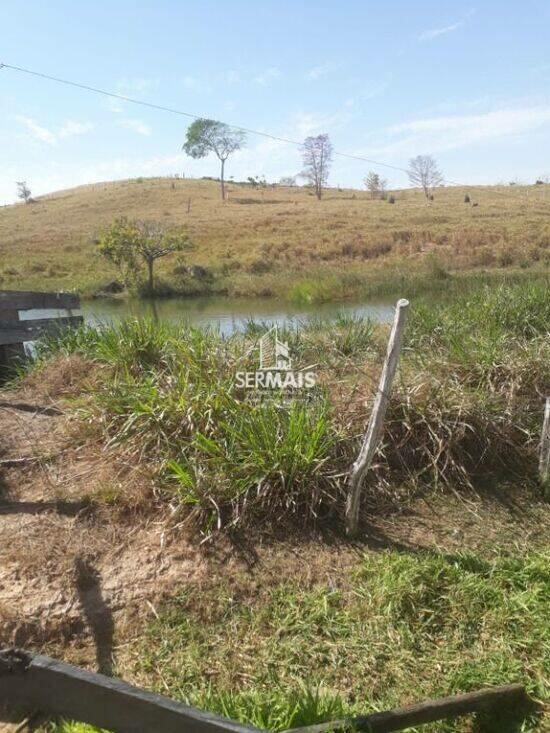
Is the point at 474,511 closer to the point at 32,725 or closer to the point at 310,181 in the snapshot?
the point at 32,725

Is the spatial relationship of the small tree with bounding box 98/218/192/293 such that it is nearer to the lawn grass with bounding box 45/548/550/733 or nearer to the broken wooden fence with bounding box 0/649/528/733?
the lawn grass with bounding box 45/548/550/733

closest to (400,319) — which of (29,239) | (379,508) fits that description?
(379,508)

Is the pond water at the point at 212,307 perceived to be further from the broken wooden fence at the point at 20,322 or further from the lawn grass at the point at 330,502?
the lawn grass at the point at 330,502

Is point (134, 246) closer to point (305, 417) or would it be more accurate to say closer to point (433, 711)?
point (305, 417)

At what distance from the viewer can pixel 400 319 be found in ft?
10.6

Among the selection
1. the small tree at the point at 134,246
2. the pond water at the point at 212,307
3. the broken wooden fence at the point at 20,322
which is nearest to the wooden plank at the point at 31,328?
the broken wooden fence at the point at 20,322

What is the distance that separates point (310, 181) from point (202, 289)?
5162cm

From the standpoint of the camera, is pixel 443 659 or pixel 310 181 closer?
pixel 443 659

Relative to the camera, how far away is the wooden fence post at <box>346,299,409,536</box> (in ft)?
10.6

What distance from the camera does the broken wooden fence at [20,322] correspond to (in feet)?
20.1

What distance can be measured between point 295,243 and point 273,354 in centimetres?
2952

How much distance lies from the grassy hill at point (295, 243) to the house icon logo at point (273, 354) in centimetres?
1410

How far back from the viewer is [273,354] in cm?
499

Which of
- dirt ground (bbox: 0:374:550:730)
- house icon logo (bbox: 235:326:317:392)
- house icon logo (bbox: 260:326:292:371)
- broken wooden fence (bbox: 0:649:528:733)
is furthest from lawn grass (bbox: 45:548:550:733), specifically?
house icon logo (bbox: 260:326:292:371)
